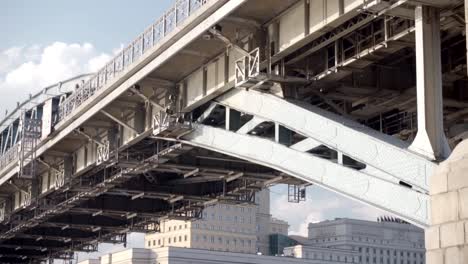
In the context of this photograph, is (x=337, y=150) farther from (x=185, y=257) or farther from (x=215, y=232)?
(x=215, y=232)

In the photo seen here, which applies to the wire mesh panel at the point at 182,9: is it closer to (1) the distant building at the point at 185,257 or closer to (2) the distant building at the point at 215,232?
(1) the distant building at the point at 185,257

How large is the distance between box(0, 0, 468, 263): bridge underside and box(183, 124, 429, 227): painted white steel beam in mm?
33

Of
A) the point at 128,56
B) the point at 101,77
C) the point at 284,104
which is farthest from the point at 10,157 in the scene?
the point at 284,104

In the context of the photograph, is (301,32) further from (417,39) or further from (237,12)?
(417,39)

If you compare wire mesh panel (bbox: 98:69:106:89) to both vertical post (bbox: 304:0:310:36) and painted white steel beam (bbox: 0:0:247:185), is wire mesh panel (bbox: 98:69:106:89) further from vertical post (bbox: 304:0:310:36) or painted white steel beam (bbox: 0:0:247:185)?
vertical post (bbox: 304:0:310:36)

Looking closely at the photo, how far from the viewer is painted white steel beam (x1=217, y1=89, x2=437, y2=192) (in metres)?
20.0

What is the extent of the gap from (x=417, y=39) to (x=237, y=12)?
6.98m

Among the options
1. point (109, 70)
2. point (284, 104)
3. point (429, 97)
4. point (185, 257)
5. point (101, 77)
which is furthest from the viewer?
point (185, 257)

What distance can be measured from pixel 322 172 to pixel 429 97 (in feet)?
16.4

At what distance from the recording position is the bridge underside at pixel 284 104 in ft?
68.3

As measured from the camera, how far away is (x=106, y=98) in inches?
1341

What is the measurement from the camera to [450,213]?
1574 cm

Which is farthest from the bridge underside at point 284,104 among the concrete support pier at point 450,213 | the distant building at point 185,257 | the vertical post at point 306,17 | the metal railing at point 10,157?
the distant building at point 185,257

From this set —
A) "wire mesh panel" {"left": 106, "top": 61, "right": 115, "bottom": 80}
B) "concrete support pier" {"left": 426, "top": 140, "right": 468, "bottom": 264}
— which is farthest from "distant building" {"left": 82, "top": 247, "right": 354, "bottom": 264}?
"concrete support pier" {"left": 426, "top": 140, "right": 468, "bottom": 264}
